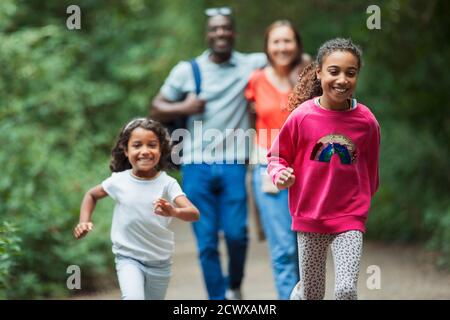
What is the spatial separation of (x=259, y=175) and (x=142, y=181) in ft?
5.22

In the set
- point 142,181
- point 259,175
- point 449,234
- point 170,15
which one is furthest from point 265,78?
point 170,15

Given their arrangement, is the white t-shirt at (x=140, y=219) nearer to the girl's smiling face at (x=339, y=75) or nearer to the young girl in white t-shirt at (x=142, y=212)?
the young girl in white t-shirt at (x=142, y=212)

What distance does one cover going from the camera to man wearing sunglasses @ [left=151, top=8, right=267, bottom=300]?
292 inches

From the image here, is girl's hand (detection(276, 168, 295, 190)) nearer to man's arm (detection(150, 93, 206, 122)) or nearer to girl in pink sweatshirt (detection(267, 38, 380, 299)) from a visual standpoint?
girl in pink sweatshirt (detection(267, 38, 380, 299))

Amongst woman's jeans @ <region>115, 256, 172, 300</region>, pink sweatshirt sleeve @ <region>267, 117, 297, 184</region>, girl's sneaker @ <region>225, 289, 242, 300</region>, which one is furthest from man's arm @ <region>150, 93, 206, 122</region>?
pink sweatshirt sleeve @ <region>267, 117, 297, 184</region>

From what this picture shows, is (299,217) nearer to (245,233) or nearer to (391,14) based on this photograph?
(245,233)

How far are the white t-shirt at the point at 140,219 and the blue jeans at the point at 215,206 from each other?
1.65 metres

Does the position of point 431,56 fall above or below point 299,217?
above

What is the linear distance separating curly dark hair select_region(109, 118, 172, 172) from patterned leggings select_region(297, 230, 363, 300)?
3.35 ft

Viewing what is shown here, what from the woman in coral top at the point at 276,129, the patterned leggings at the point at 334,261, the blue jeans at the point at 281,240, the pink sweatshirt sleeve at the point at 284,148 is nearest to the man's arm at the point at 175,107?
the woman in coral top at the point at 276,129

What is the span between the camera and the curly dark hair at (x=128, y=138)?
230 inches

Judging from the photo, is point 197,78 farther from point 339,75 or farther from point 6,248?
point 339,75

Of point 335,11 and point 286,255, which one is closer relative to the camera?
point 286,255

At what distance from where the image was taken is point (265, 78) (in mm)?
7312
